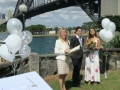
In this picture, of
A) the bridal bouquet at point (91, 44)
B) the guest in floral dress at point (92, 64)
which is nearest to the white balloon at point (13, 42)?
the bridal bouquet at point (91, 44)

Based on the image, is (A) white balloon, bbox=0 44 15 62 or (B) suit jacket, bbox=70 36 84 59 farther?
(B) suit jacket, bbox=70 36 84 59

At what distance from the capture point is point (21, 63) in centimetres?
566

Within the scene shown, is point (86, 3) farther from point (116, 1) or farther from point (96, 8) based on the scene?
point (116, 1)

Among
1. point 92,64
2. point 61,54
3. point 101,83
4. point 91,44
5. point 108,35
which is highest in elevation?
point 108,35

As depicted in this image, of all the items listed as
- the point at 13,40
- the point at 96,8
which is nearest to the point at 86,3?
the point at 96,8

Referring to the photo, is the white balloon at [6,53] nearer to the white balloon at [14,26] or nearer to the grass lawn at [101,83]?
the white balloon at [14,26]

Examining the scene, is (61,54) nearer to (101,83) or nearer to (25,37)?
(25,37)

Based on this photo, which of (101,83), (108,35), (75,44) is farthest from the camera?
(108,35)

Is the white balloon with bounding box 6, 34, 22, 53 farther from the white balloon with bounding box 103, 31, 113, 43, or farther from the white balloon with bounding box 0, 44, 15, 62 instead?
the white balloon with bounding box 103, 31, 113, 43

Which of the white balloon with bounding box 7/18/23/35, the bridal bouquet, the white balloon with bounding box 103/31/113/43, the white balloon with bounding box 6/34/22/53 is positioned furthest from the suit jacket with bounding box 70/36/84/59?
the white balloon with bounding box 6/34/22/53

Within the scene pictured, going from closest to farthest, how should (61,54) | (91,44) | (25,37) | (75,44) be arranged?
(25,37) → (61,54) → (75,44) → (91,44)

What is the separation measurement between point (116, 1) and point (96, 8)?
8001mm

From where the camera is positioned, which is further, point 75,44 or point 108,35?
point 108,35

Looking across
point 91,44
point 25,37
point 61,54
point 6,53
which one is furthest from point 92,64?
point 6,53
